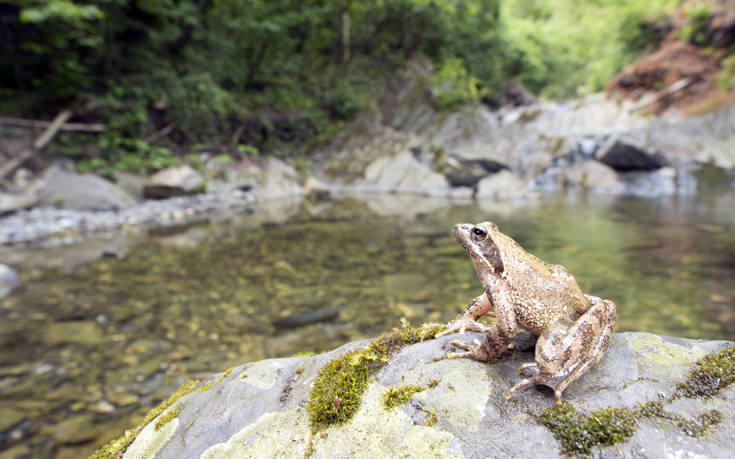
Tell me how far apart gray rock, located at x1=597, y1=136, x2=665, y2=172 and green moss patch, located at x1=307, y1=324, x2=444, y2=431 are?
27927mm

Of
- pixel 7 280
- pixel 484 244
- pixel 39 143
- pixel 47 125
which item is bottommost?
pixel 7 280

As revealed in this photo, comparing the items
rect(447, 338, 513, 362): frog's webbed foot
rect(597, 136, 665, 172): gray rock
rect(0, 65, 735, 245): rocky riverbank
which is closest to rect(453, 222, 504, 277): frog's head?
rect(447, 338, 513, 362): frog's webbed foot

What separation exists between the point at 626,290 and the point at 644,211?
11.7m

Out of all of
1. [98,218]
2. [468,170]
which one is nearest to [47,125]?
[98,218]

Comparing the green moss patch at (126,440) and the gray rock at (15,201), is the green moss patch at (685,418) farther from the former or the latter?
the gray rock at (15,201)

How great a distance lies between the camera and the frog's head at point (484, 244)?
278cm

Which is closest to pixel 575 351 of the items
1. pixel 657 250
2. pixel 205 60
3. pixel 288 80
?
pixel 657 250

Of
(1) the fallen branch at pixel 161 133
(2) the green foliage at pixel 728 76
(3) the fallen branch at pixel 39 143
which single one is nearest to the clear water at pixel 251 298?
(3) the fallen branch at pixel 39 143

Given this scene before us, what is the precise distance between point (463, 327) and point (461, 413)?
2.89 feet

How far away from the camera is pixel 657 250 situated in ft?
36.9

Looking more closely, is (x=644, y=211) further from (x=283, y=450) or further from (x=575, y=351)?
(x=283, y=450)

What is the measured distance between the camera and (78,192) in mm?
16469

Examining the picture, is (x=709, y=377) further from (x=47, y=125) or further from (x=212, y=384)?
(x=47, y=125)

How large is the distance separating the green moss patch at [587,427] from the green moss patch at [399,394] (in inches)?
29.2
